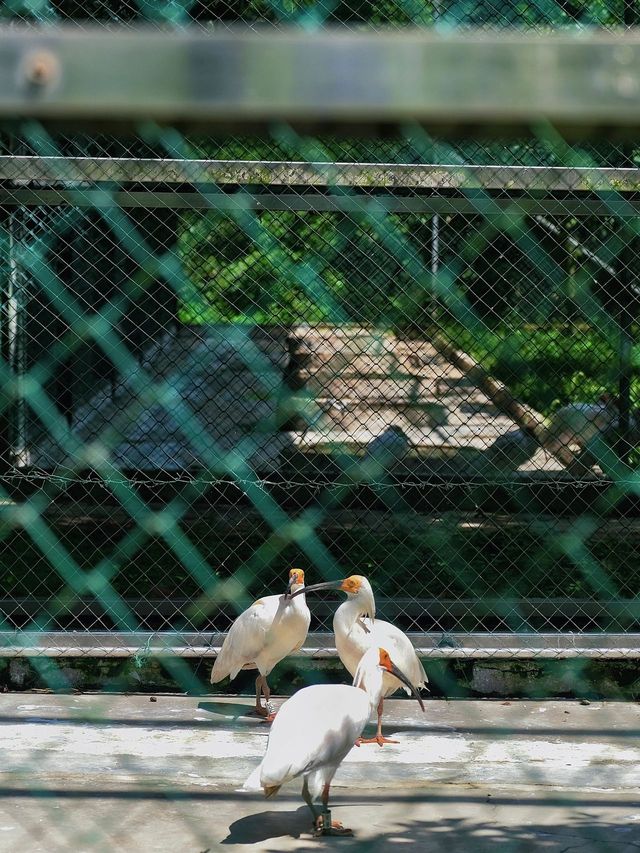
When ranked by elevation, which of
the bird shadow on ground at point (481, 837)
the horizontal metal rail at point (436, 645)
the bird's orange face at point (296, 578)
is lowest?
the bird shadow on ground at point (481, 837)

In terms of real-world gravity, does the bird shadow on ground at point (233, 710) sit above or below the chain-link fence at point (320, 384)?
below

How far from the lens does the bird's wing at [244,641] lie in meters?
5.14

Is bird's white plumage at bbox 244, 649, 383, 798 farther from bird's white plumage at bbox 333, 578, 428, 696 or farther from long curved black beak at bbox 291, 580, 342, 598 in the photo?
bird's white plumage at bbox 333, 578, 428, 696

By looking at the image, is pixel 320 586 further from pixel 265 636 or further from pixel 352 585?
pixel 265 636

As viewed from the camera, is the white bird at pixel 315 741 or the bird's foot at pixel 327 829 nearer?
the white bird at pixel 315 741

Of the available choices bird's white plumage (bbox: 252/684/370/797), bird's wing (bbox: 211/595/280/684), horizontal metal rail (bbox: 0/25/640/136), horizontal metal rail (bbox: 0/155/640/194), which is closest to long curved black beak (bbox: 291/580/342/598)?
bird's wing (bbox: 211/595/280/684)

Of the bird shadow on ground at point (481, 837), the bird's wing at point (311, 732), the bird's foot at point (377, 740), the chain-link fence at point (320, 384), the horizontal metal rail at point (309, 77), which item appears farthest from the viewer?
the chain-link fence at point (320, 384)

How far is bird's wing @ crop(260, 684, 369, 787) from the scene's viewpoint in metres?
3.53

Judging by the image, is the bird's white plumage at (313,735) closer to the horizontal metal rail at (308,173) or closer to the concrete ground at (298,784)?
the concrete ground at (298,784)

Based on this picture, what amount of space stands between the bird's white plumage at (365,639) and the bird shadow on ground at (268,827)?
912mm

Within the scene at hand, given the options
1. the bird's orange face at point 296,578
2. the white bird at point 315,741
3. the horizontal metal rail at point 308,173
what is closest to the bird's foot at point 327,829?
the white bird at point 315,741

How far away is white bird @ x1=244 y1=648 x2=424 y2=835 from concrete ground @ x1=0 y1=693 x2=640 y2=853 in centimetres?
18

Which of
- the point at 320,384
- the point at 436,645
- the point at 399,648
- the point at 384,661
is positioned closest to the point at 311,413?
the point at 320,384

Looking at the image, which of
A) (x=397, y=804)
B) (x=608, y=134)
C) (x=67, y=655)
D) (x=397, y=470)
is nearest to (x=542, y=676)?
(x=397, y=804)
